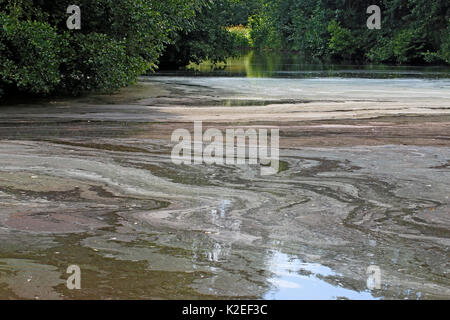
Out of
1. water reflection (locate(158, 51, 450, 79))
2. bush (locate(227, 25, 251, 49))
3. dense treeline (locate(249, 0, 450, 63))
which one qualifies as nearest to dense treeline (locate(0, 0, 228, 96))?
water reflection (locate(158, 51, 450, 79))

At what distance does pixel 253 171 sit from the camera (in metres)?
6.22

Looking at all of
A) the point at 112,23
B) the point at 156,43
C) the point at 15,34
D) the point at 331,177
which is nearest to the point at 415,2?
the point at 156,43

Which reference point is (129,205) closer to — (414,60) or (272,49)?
(414,60)

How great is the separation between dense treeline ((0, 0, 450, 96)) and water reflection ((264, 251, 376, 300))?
23.5ft

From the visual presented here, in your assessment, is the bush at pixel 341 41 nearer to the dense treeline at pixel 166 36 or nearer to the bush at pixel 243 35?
the dense treeline at pixel 166 36

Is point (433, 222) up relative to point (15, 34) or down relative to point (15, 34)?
down

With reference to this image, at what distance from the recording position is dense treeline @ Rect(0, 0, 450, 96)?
10.3 metres

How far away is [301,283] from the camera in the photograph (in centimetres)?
354

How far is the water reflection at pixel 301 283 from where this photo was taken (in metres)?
3.37

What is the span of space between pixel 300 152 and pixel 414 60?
22.4 m

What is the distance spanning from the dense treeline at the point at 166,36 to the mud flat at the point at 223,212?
1.26 meters

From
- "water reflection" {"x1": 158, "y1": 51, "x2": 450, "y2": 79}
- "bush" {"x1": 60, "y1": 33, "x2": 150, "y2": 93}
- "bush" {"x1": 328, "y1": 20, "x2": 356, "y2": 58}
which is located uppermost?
"bush" {"x1": 328, "y1": 20, "x2": 356, "y2": 58}

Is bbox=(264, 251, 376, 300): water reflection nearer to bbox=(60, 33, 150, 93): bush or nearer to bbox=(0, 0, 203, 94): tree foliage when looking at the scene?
bbox=(0, 0, 203, 94): tree foliage

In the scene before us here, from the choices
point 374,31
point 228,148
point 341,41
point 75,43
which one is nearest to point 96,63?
point 75,43
